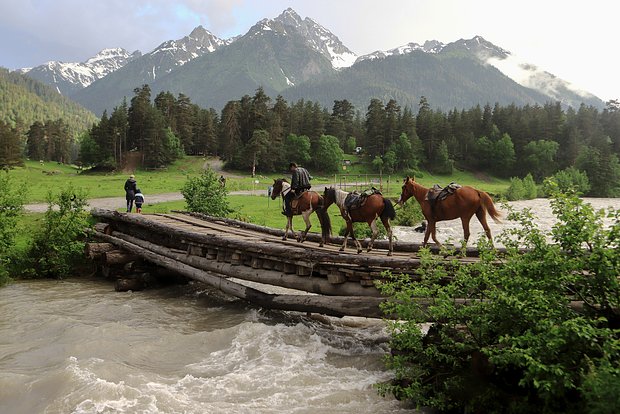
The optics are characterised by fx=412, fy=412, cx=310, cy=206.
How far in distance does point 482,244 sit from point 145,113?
81.3 meters

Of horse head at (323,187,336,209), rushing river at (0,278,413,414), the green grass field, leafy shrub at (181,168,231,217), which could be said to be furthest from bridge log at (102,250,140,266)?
the green grass field

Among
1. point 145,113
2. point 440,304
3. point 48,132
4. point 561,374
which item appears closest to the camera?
point 561,374

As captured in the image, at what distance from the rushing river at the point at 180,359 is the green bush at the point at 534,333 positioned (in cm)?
109

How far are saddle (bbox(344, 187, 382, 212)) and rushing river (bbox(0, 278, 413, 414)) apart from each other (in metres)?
3.51

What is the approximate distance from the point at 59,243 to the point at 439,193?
15.6m

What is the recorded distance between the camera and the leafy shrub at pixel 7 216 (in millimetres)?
16047

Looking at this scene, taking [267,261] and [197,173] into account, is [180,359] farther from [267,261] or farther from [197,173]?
[197,173]

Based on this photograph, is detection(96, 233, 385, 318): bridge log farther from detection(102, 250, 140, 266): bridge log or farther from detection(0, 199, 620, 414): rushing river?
detection(0, 199, 620, 414): rushing river

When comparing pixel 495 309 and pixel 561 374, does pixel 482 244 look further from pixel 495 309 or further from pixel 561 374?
pixel 561 374

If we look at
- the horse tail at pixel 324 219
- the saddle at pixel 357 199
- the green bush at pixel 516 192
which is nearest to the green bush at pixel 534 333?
the saddle at pixel 357 199

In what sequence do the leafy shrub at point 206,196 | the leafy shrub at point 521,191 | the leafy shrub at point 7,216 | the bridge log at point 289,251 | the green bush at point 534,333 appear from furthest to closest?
the leafy shrub at point 521,191, the leafy shrub at point 206,196, the leafy shrub at point 7,216, the bridge log at point 289,251, the green bush at point 534,333

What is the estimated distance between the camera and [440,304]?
698 centimetres

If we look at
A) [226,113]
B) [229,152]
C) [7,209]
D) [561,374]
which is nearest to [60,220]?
[7,209]

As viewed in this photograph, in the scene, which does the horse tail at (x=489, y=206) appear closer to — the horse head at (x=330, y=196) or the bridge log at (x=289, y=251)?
the bridge log at (x=289, y=251)
